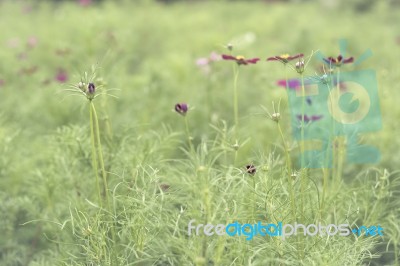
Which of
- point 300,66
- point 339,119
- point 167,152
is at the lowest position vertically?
point 167,152

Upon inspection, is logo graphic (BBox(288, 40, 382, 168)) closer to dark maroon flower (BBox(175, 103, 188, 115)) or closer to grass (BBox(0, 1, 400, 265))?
grass (BBox(0, 1, 400, 265))

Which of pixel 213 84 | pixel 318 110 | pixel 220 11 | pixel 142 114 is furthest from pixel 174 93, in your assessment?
pixel 220 11

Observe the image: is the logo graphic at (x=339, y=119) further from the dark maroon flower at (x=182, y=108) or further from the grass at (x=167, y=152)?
the dark maroon flower at (x=182, y=108)

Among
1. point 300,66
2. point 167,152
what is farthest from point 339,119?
point 167,152

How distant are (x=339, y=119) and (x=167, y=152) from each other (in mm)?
697

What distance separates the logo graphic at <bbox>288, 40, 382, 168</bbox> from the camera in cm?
129

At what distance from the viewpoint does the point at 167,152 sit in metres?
1.80

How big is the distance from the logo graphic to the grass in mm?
66

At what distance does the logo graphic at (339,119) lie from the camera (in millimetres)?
1293

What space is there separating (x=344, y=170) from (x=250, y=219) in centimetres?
85

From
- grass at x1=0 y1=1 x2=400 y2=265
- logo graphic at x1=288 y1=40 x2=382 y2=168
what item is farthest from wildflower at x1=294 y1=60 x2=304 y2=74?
logo graphic at x1=288 y1=40 x2=382 y2=168

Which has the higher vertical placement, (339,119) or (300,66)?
(300,66)

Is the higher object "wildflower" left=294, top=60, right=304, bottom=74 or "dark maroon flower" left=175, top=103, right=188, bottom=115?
"wildflower" left=294, top=60, right=304, bottom=74

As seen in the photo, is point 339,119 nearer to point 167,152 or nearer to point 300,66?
point 300,66
